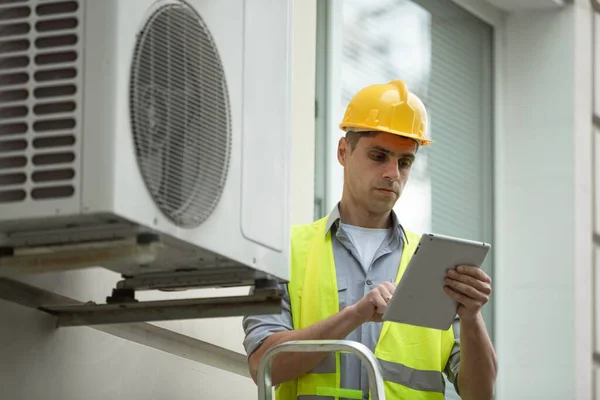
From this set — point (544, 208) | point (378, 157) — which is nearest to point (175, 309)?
point (378, 157)

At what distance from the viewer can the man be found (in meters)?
4.31

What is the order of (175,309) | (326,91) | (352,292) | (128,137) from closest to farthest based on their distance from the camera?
(128,137) → (175,309) → (352,292) → (326,91)

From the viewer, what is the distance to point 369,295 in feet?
13.7

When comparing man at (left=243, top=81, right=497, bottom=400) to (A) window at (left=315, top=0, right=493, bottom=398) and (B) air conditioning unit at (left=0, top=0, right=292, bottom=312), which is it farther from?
(A) window at (left=315, top=0, right=493, bottom=398)

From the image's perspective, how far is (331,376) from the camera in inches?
175

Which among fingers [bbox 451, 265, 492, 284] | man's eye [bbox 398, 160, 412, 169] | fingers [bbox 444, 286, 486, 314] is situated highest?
man's eye [bbox 398, 160, 412, 169]

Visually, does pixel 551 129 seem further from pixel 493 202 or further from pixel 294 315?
pixel 294 315

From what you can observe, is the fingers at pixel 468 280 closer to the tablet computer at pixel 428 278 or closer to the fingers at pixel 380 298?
the tablet computer at pixel 428 278

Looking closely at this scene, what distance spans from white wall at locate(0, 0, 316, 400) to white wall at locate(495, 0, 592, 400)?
3067mm

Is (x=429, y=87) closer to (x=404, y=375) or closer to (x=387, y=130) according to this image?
(x=387, y=130)

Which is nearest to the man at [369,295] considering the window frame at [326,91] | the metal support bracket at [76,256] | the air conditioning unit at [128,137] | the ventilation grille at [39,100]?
the air conditioning unit at [128,137]

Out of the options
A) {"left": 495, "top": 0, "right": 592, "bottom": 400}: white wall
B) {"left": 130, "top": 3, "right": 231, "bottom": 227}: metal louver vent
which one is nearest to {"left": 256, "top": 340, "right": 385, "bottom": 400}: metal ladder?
{"left": 130, "top": 3, "right": 231, "bottom": 227}: metal louver vent

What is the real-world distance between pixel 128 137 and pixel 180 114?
0.72 feet

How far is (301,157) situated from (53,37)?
2.68 m
